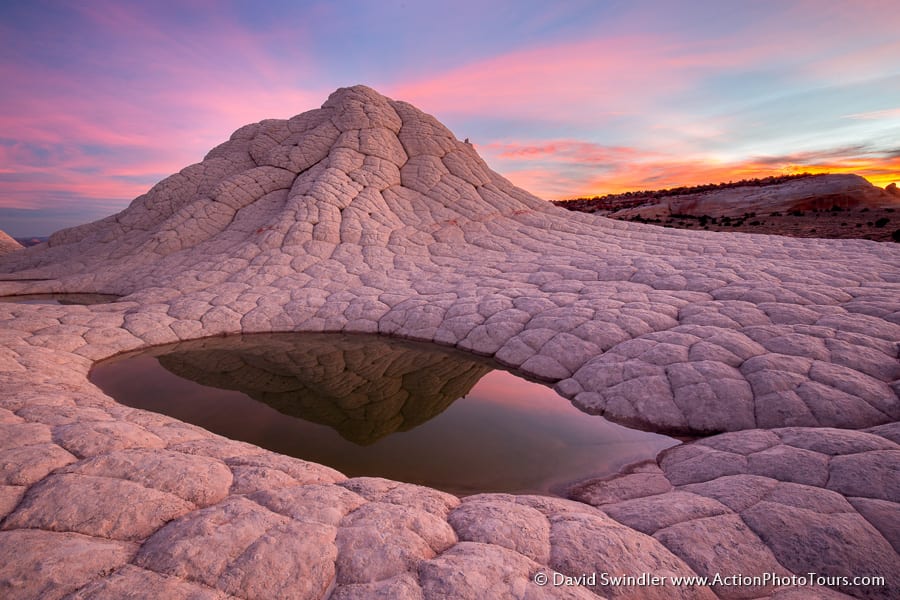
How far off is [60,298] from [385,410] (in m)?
10.2

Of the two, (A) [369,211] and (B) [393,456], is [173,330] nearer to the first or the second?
(B) [393,456]

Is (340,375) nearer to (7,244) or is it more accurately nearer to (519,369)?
(519,369)

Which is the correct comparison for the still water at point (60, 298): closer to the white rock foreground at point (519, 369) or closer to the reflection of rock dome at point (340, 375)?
the white rock foreground at point (519, 369)

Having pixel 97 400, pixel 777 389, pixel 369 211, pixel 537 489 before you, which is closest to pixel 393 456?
pixel 537 489

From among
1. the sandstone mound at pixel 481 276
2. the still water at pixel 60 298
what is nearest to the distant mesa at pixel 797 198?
the sandstone mound at pixel 481 276

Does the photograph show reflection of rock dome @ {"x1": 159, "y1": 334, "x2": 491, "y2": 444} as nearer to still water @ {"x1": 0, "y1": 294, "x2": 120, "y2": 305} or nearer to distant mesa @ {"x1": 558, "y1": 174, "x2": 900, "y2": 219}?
still water @ {"x1": 0, "y1": 294, "x2": 120, "y2": 305}

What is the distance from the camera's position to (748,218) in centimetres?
2414

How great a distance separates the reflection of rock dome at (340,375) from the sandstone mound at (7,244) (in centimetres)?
1753

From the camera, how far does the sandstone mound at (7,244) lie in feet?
56.5

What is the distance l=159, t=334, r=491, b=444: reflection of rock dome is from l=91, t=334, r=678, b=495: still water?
2 cm

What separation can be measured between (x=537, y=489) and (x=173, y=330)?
6267mm

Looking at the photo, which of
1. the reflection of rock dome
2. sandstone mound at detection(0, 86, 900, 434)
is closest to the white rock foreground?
sandstone mound at detection(0, 86, 900, 434)

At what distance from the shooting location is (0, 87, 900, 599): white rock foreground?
6.11 feet

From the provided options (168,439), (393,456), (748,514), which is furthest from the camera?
(393,456)
